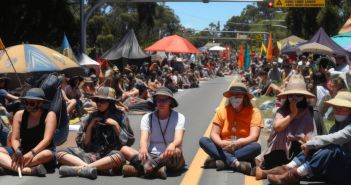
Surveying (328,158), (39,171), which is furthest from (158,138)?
(328,158)

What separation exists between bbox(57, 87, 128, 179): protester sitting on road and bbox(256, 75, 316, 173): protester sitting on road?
209cm

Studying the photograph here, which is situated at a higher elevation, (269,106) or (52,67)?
(52,67)

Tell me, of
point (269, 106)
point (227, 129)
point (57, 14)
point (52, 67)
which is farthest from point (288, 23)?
point (227, 129)

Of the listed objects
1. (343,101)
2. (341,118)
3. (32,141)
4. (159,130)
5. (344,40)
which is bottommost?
(32,141)

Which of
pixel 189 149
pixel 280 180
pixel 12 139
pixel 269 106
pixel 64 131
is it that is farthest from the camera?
pixel 269 106

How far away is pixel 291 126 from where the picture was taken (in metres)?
7.96

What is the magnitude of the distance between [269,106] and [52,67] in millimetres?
6370

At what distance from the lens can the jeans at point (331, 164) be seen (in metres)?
7.24

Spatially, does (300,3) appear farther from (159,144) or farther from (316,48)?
(159,144)

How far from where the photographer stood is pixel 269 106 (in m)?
17.4

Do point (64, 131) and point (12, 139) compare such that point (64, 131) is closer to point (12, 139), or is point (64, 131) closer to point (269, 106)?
point (12, 139)

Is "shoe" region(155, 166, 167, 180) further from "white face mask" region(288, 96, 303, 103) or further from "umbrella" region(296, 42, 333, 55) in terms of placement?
"umbrella" region(296, 42, 333, 55)

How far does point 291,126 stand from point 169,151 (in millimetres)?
1653

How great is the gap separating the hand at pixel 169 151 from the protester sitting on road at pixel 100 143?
2.12ft
